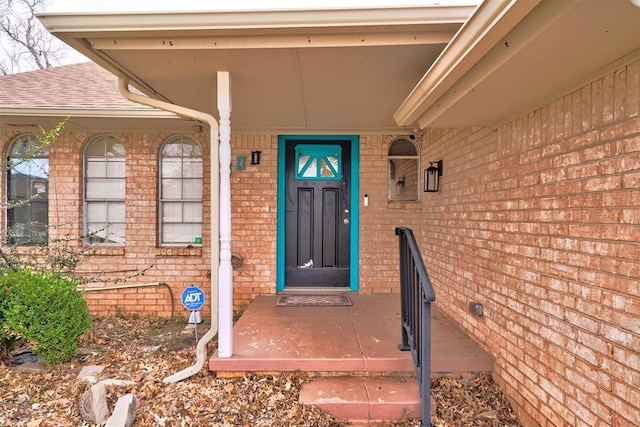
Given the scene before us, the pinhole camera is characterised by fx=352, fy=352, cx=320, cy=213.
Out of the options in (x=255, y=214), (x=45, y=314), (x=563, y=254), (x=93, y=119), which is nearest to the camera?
(x=563, y=254)

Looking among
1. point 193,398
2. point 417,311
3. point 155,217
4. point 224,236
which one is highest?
point 155,217

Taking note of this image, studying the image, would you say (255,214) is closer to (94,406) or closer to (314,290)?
(314,290)

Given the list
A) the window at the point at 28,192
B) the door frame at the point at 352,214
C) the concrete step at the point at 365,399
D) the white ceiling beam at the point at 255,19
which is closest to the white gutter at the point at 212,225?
the white ceiling beam at the point at 255,19

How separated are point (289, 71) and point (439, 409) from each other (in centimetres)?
266

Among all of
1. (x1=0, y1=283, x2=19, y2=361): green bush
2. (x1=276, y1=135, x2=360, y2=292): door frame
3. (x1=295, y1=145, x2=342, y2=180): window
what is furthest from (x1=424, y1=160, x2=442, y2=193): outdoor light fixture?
(x1=0, y1=283, x2=19, y2=361): green bush

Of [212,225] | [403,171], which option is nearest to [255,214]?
[212,225]

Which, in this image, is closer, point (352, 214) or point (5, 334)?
point (5, 334)

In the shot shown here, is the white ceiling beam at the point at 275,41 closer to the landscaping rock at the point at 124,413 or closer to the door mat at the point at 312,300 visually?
the landscaping rock at the point at 124,413

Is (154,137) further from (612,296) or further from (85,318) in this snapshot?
(612,296)

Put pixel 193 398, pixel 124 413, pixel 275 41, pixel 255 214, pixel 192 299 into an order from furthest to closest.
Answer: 1. pixel 255 214
2. pixel 192 299
3. pixel 193 398
4. pixel 275 41
5. pixel 124 413

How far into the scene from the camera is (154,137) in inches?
183

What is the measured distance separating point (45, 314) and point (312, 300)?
8.49 ft

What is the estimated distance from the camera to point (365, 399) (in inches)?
92.1

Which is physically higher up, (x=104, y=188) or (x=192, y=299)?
(x=104, y=188)
